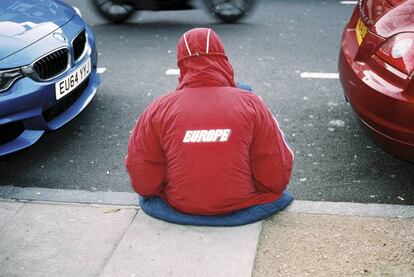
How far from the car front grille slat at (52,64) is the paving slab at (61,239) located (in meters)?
1.06

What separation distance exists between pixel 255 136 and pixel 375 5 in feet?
4.58

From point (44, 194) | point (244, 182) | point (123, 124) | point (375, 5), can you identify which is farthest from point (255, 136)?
point (123, 124)

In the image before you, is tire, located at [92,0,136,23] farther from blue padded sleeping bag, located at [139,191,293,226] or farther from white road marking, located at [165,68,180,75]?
blue padded sleeping bag, located at [139,191,293,226]

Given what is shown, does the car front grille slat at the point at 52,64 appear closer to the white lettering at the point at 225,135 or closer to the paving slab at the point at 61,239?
the paving slab at the point at 61,239

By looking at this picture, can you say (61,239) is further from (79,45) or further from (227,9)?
(227,9)

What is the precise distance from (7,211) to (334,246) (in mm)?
2105

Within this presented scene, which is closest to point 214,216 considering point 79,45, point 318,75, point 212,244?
point 212,244

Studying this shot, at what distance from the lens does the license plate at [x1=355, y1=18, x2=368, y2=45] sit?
4098mm

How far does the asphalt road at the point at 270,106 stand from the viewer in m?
4.34

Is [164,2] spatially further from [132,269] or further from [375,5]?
[132,269]

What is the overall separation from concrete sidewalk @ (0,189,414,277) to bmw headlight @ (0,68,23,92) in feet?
3.12

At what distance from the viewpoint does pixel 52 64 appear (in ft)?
15.3

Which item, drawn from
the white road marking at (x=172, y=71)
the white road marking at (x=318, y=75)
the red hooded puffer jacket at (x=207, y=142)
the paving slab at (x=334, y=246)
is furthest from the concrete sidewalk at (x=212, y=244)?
the white road marking at (x=172, y=71)

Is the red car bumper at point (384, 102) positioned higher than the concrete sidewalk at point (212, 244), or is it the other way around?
the red car bumper at point (384, 102)
